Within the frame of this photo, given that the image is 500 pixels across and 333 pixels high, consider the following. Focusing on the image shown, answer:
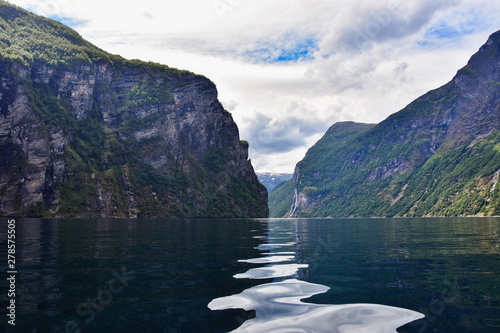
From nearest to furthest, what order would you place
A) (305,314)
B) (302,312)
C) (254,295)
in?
(305,314)
(302,312)
(254,295)

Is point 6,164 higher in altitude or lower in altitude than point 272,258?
higher

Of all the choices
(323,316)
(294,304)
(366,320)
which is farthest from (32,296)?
(366,320)

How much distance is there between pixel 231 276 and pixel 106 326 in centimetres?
690

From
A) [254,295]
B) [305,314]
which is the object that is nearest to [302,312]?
[305,314]

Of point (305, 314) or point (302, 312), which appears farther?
point (302, 312)

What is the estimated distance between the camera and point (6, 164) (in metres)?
163

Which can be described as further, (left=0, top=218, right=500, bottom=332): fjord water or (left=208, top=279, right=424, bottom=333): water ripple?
(left=0, top=218, right=500, bottom=332): fjord water

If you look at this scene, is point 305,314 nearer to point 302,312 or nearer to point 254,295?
point 302,312

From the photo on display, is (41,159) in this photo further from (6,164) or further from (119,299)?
(119,299)

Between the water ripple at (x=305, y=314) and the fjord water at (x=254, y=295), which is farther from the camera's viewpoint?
the fjord water at (x=254, y=295)

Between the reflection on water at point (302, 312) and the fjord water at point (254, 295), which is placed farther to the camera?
the fjord water at point (254, 295)

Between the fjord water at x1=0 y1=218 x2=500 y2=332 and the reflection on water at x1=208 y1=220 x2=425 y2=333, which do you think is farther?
the fjord water at x1=0 y1=218 x2=500 y2=332

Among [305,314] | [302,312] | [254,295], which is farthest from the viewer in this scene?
[254,295]

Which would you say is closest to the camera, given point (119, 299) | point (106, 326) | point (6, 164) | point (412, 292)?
point (106, 326)
